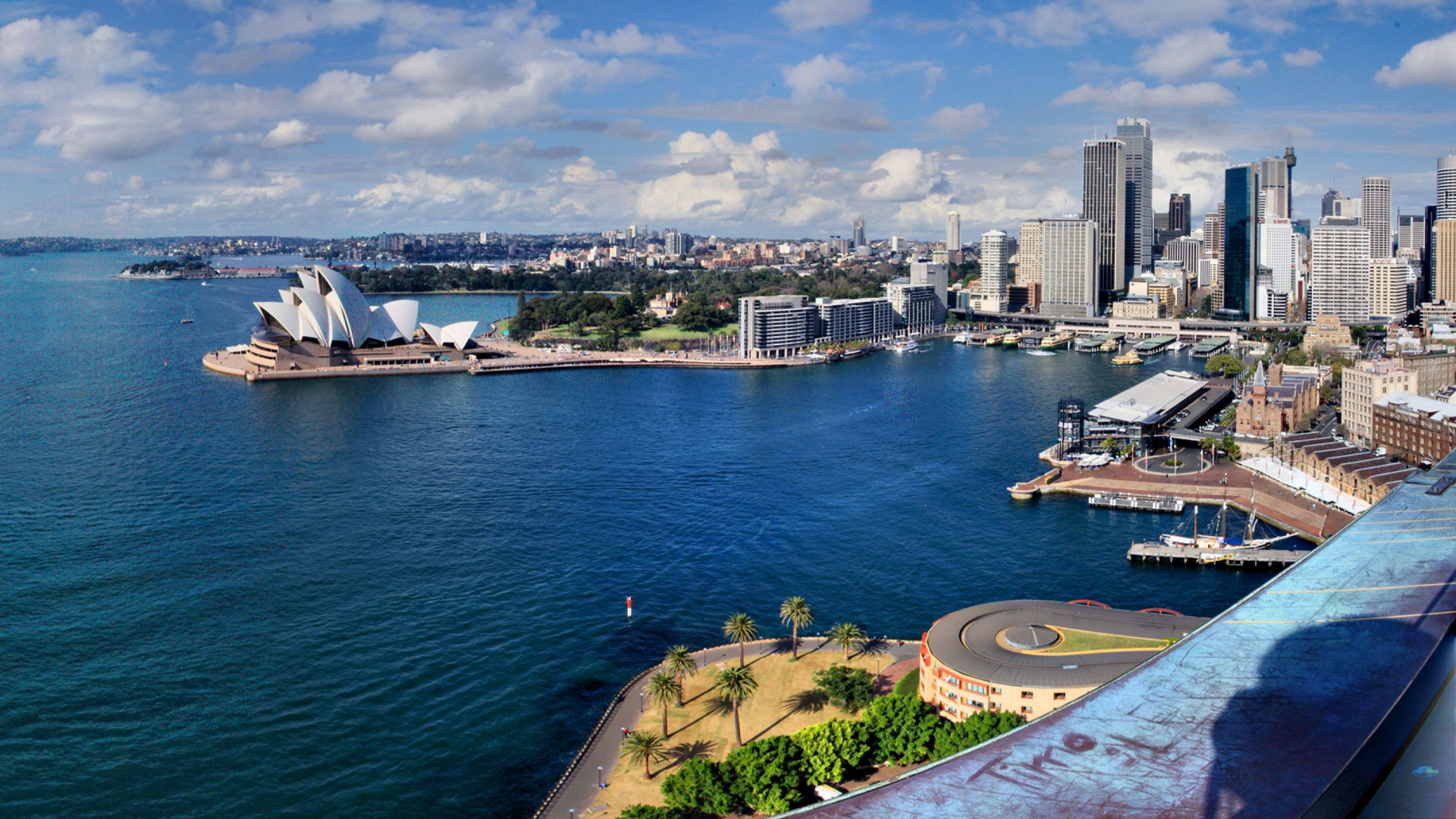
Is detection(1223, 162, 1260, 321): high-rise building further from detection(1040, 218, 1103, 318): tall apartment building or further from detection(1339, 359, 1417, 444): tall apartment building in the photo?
detection(1339, 359, 1417, 444): tall apartment building

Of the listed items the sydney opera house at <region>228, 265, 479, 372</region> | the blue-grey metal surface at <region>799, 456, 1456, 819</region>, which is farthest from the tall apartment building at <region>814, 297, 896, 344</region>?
the blue-grey metal surface at <region>799, 456, 1456, 819</region>

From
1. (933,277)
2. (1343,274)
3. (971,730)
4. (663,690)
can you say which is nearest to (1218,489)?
(971,730)

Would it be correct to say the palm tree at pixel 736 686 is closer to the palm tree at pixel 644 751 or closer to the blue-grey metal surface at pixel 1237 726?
the palm tree at pixel 644 751

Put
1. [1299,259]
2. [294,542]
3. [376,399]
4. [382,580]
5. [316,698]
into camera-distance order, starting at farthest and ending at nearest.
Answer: [1299,259]
[376,399]
[294,542]
[382,580]
[316,698]

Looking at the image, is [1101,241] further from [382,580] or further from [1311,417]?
[382,580]

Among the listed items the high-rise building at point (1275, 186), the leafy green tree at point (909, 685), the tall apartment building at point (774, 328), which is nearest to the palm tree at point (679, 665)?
the leafy green tree at point (909, 685)

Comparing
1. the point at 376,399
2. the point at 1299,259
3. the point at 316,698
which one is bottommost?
the point at 316,698

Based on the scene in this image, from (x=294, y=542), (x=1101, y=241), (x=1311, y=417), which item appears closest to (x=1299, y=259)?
(x=1101, y=241)
